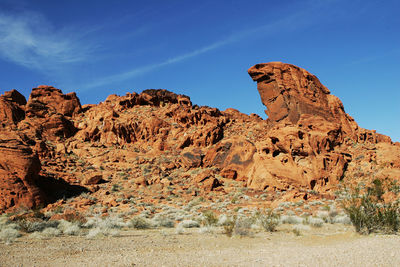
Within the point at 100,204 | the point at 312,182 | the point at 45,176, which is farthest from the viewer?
the point at 45,176

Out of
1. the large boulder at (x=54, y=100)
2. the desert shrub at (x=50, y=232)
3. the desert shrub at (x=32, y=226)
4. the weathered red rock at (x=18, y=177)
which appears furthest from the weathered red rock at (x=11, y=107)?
the desert shrub at (x=50, y=232)

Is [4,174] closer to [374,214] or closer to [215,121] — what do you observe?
[374,214]

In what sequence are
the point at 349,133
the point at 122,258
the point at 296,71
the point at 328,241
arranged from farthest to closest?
the point at 296,71 < the point at 349,133 < the point at 328,241 < the point at 122,258

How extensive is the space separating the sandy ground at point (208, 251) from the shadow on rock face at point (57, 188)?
16213mm

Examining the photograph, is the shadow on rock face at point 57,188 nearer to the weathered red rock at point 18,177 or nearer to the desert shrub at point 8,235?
the weathered red rock at point 18,177

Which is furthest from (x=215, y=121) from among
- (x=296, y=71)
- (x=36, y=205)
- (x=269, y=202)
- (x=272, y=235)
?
(x=272, y=235)

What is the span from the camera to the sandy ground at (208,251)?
740 cm

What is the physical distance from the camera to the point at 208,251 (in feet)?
29.8

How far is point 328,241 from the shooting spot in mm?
10305

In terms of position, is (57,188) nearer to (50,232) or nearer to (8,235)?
(50,232)

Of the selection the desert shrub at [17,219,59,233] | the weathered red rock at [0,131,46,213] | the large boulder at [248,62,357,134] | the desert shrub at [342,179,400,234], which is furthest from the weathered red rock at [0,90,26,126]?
the desert shrub at [342,179,400,234]

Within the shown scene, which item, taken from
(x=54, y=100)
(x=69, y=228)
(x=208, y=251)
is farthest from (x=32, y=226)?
(x=54, y=100)

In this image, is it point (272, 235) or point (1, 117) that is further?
point (1, 117)

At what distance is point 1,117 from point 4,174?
24.5m
